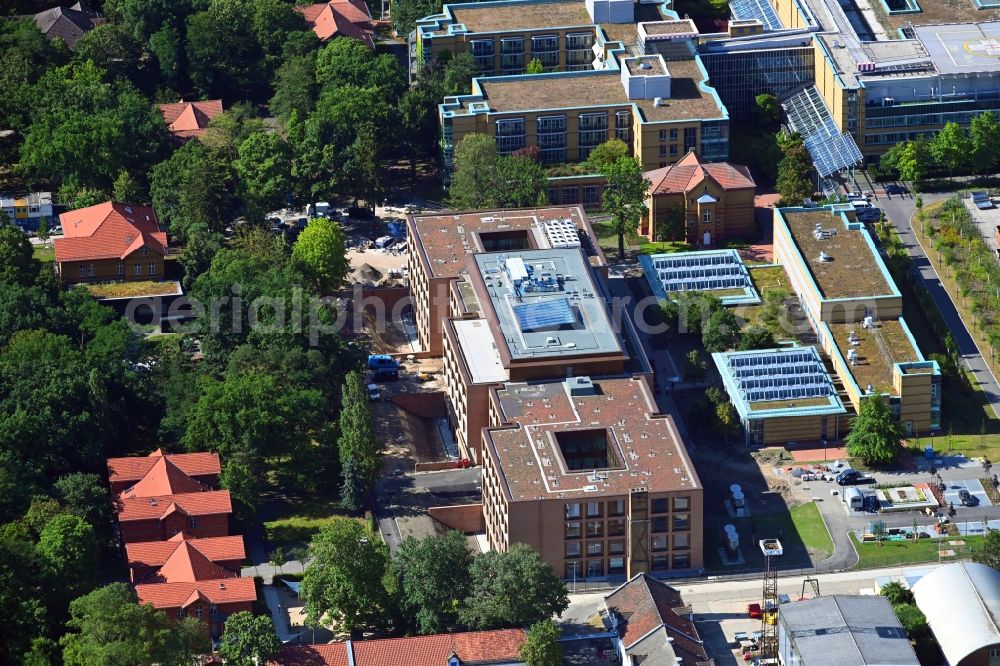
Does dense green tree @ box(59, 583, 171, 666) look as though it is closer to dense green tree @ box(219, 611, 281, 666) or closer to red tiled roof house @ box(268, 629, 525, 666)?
dense green tree @ box(219, 611, 281, 666)

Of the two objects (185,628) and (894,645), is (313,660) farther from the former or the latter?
(894,645)

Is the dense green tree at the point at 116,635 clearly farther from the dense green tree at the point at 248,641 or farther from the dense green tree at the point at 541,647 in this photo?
the dense green tree at the point at 541,647

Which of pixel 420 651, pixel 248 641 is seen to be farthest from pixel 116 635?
pixel 420 651

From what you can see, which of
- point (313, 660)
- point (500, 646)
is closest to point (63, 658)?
point (313, 660)

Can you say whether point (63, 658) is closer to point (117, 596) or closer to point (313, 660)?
point (117, 596)

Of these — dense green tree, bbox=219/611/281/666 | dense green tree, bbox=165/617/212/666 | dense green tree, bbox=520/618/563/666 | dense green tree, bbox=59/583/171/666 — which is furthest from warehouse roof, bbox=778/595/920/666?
dense green tree, bbox=59/583/171/666
